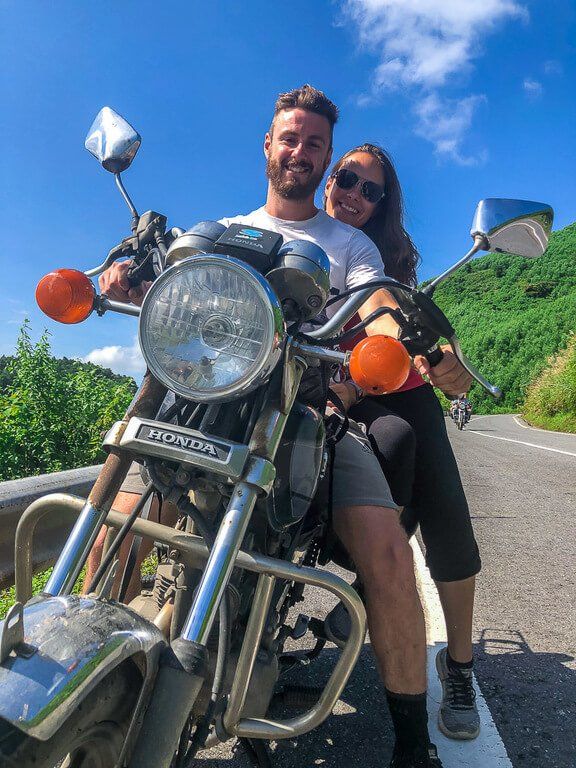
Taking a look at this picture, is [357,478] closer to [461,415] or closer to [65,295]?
[65,295]

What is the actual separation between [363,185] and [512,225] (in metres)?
1.93

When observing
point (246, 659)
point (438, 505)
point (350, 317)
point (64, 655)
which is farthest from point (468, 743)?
point (64, 655)

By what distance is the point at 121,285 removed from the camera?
6.46ft

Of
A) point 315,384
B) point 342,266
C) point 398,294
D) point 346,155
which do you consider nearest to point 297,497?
point 315,384

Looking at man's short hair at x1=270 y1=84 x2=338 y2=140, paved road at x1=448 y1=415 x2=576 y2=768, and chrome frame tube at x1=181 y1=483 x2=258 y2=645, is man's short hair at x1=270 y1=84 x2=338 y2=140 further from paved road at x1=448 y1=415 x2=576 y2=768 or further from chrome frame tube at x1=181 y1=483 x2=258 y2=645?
paved road at x1=448 y1=415 x2=576 y2=768

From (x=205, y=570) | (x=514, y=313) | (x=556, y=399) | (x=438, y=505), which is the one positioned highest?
(x=514, y=313)

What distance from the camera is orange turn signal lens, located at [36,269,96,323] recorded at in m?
1.67

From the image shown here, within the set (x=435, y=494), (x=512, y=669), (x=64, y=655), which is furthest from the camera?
(x=512, y=669)

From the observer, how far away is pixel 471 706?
241 cm

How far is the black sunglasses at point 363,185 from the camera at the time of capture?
3.45 meters

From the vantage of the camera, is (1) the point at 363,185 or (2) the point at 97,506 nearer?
(2) the point at 97,506

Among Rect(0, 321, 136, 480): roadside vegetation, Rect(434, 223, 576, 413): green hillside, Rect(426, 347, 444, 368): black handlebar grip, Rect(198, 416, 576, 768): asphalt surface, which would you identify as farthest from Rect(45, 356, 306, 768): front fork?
Rect(434, 223, 576, 413): green hillside

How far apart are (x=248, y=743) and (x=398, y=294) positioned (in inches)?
54.0

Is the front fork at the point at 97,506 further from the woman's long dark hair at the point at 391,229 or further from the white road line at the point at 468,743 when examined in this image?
the woman's long dark hair at the point at 391,229
